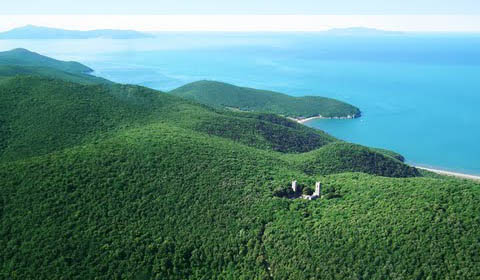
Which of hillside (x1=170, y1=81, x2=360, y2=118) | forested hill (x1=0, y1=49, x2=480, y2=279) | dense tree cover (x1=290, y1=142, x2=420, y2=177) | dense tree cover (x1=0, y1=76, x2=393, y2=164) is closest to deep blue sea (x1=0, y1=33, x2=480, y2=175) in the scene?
hillside (x1=170, y1=81, x2=360, y2=118)

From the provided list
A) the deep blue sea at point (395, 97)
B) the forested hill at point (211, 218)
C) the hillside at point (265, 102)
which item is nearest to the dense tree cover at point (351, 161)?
the forested hill at point (211, 218)

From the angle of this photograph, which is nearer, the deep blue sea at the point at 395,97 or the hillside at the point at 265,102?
the deep blue sea at the point at 395,97

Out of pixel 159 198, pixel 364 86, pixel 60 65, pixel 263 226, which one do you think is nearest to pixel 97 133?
pixel 159 198

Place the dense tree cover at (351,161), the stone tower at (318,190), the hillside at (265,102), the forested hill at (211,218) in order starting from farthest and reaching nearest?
the hillside at (265,102) → the dense tree cover at (351,161) → the stone tower at (318,190) → the forested hill at (211,218)

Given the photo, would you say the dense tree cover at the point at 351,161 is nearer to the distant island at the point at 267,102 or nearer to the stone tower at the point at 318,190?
the stone tower at the point at 318,190

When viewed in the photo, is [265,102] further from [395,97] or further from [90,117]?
[90,117]

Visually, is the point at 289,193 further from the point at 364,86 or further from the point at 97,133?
the point at 364,86

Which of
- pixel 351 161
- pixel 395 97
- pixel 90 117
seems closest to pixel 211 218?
pixel 351 161
